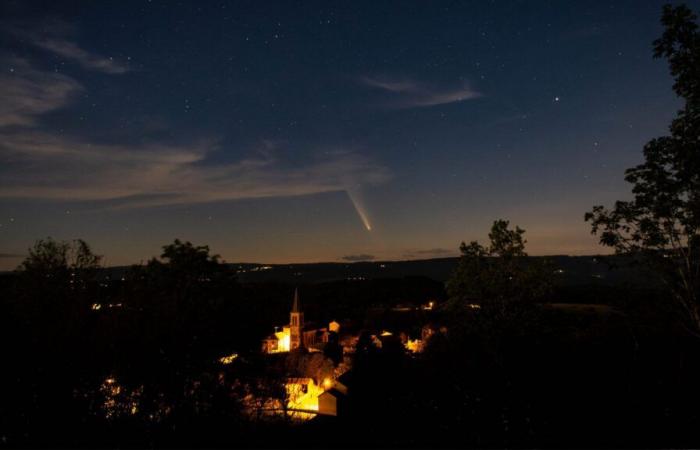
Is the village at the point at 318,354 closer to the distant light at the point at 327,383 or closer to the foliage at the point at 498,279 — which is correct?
the distant light at the point at 327,383

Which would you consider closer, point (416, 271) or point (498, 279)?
point (498, 279)

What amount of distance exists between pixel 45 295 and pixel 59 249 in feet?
14.8

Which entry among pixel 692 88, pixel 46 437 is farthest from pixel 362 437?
pixel 692 88

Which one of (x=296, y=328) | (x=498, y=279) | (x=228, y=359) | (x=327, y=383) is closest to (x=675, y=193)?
(x=498, y=279)

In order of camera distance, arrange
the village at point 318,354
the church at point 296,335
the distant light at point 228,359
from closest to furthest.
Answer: the distant light at point 228,359 → the village at point 318,354 → the church at point 296,335

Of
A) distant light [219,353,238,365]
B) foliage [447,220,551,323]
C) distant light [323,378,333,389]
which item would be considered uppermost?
foliage [447,220,551,323]

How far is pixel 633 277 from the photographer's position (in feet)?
32.5

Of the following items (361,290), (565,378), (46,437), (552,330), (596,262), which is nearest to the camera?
(46,437)

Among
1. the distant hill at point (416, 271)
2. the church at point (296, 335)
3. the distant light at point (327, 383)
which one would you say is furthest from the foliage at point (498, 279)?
the church at point (296, 335)

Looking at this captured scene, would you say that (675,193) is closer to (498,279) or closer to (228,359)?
(498,279)

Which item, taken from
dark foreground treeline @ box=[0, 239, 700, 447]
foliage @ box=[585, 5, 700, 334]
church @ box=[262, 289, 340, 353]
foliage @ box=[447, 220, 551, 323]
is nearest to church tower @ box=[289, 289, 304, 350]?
church @ box=[262, 289, 340, 353]

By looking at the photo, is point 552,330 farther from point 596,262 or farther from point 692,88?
point 692,88

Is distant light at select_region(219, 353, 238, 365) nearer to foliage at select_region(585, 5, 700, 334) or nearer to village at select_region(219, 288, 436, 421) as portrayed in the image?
village at select_region(219, 288, 436, 421)

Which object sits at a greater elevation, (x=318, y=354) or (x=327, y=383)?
(x=318, y=354)
